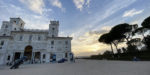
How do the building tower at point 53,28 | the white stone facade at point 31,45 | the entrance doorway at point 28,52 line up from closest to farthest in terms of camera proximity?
the white stone facade at point 31,45 → the entrance doorway at point 28,52 → the building tower at point 53,28

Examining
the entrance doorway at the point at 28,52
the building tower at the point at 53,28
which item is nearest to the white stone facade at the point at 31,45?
the entrance doorway at the point at 28,52

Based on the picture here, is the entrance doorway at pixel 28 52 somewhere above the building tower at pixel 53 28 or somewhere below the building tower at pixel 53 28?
below

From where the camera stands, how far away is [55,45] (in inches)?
1172

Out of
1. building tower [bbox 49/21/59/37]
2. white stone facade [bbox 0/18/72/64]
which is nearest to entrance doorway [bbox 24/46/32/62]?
white stone facade [bbox 0/18/72/64]

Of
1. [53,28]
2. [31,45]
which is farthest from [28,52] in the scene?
[53,28]

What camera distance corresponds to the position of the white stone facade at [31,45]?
26.9 metres

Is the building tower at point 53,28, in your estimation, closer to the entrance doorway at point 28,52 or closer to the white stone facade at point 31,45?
the white stone facade at point 31,45

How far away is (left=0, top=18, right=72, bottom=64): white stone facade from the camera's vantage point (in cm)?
2694

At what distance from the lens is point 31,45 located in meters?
28.7

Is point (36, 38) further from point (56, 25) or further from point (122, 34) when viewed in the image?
point (122, 34)

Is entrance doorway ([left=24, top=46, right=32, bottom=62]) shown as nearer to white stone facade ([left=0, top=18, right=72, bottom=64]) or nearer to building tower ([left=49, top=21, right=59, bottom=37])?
white stone facade ([left=0, top=18, right=72, bottom=64])

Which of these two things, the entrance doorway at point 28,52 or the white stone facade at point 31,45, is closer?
the white stone facade at point 31,45

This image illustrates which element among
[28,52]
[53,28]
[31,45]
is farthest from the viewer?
[53,28]

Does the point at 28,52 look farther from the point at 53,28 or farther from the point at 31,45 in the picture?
the point at 53,28
